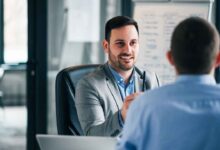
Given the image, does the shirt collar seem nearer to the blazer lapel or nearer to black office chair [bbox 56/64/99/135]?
the blazer lapel

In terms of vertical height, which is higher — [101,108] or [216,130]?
[216,130]

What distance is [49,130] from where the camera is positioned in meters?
4.64

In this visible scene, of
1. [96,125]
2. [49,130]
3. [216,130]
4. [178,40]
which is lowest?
[49,130]

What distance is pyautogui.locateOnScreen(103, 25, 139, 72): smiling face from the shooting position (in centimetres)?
253

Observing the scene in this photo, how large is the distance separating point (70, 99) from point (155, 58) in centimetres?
187

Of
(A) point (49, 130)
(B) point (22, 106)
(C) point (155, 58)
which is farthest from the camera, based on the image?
(B) point (22, 106)

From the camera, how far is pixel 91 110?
2385mm

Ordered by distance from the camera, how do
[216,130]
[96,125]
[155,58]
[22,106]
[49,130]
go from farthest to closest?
[22,106]
[49,130]
[155,58]
[96,125]
[216,130]

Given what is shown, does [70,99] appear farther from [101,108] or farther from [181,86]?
[181,86]

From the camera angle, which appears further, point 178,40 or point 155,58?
point 155,58

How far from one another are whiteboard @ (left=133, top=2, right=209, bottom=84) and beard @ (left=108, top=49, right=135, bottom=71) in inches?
70.0

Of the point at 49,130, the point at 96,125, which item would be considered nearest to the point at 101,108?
the point at 96,125

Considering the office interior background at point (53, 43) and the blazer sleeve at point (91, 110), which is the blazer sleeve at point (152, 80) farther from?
the office interior background at point (53, 43)

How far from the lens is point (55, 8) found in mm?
4574
